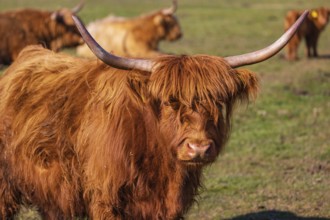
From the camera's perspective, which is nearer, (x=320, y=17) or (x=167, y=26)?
(x=167, y=26)

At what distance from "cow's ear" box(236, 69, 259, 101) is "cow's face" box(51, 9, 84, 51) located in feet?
34.8

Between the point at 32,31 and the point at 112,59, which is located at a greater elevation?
the point at 112,59

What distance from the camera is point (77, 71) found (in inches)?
186

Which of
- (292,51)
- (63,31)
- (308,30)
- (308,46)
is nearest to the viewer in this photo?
(63,31)

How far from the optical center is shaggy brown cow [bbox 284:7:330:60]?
15844 mm

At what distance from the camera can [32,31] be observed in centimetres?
1423

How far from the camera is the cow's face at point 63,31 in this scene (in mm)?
14680

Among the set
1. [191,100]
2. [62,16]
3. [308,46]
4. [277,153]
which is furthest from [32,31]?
[191,100]

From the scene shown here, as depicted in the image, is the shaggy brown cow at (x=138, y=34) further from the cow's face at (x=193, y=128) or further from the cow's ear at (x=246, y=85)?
the cow's face at (x=193, y=128)

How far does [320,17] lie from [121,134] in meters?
14.7

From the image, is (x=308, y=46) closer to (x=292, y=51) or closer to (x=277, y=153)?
(x=292, y=51)

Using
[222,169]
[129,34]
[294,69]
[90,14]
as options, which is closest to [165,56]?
[222,169]

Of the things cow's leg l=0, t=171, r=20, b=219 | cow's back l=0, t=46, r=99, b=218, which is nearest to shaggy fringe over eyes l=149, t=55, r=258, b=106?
cow's back l=0, t=46, r=99, b=218

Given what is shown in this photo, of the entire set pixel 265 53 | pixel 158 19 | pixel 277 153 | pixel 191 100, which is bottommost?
pixel 158 19
